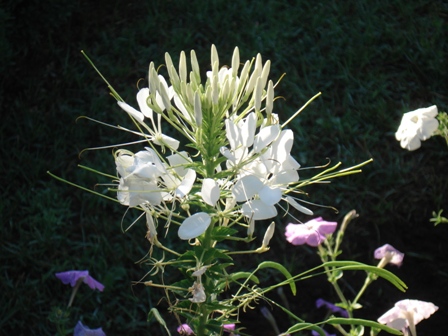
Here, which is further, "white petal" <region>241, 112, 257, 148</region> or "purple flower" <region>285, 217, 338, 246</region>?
"purple flower" <region>285, 217, 338, 246</region>

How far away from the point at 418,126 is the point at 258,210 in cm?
123

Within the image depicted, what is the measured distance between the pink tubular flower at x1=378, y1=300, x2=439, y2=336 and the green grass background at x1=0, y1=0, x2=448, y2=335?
109cm

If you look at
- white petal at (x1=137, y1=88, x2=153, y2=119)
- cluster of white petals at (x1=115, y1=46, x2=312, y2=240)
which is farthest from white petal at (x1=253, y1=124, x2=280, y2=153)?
white petal at (x1=137, y1=88, x2=153, y2=119)

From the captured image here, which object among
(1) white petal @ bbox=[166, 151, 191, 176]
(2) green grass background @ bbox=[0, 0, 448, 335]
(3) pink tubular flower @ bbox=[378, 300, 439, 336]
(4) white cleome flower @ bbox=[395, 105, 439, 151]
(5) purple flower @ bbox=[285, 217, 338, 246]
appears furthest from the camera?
(2) green grass background @ bbox=[0, 0, 448, 335]

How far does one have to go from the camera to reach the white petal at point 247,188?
1175mm

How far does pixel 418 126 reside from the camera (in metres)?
2.28

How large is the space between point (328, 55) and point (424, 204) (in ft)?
3.60

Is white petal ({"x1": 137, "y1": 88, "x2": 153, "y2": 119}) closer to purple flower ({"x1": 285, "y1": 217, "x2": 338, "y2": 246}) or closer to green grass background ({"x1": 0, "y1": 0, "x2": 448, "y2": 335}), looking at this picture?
purple flower ({"x1": 285, "y1": 217, "x2": 338, "y2": 246})

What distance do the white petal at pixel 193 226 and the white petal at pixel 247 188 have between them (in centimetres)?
7

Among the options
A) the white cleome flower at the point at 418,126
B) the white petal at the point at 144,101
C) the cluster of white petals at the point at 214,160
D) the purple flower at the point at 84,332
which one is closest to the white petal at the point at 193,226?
the cluster of white petals at the point at 214,160

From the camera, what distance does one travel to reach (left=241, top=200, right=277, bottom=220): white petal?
1.19 meters

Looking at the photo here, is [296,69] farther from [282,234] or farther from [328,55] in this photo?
[282,234]

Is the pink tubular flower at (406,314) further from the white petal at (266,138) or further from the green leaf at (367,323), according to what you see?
the white petal at (266,138)

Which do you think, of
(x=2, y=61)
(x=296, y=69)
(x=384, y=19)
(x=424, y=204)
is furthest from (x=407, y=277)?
(x=2, y=61)
